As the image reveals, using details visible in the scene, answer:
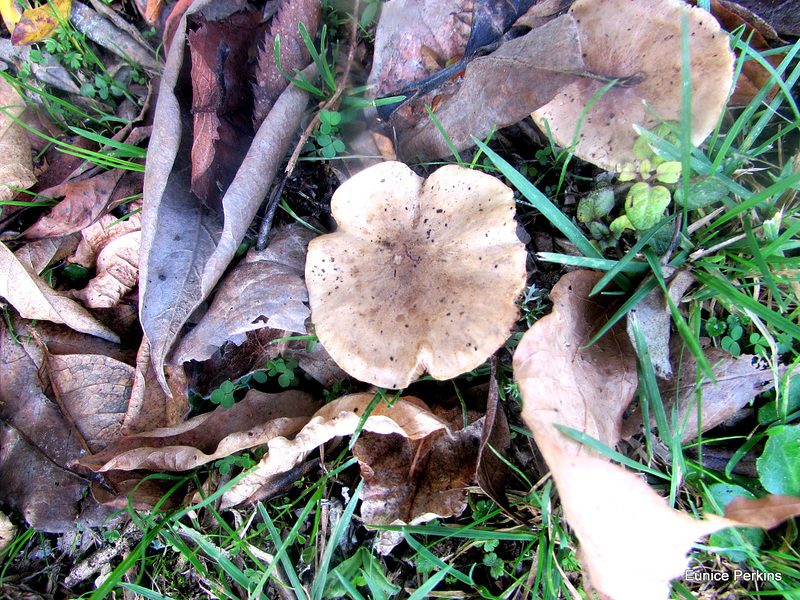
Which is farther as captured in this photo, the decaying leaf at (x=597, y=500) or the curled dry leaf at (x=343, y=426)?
the curled dry leaf at (x=343, y=426)

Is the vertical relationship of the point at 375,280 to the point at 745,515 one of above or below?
Result: above

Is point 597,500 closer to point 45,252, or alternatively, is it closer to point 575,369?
point 575,369

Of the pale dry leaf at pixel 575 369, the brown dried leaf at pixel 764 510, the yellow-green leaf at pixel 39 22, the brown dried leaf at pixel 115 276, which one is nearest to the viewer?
the pale dry leaf at pixel 575 369

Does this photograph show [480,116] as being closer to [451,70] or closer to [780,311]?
[451,70]

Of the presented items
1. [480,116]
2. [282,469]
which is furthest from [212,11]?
[282,469]

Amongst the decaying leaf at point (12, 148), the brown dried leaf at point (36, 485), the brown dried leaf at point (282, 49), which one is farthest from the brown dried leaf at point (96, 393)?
the brown dried leaf at point (282, 49)

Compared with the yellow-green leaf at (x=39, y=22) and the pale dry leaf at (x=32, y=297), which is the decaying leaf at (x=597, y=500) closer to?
the pale dry leaf at (x=32, y=297)
